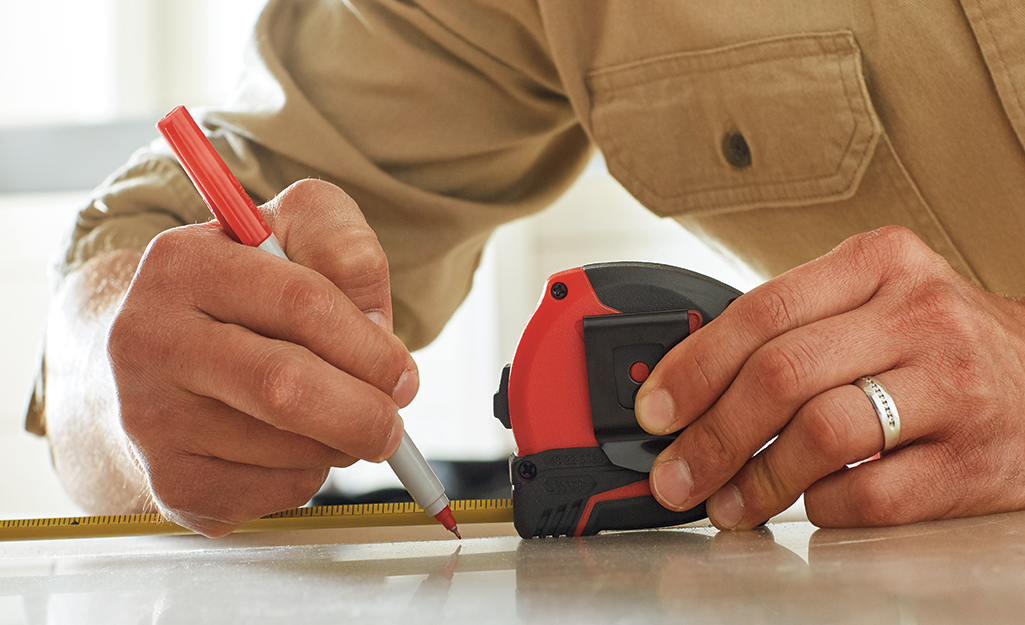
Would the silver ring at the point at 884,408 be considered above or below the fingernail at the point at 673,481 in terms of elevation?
above

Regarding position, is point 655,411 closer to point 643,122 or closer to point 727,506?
point 727,506

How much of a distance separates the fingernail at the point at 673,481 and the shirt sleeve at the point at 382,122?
23.1 inches

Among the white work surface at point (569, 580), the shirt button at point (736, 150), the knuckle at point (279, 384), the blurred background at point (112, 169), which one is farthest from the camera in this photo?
the blurred background at point (112, 169)

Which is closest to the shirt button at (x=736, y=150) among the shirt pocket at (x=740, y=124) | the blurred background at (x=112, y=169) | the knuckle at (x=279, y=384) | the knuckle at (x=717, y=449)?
the shirt pocket at (x=740, y=124)

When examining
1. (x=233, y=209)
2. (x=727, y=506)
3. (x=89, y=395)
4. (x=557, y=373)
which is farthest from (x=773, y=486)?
(x=89, y=395)

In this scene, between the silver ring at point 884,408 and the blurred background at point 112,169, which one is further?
the blurred background at point 112,169

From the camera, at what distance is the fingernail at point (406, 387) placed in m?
0.51

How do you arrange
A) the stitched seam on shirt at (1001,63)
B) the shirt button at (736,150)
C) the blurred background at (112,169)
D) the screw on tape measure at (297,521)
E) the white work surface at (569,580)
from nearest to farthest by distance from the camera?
the white work surface at (569,580) < the screw on tape measure at (297,521) < the stitched seam on shirt at (1001,63) < the shirt button at (736,150) < the blurred background at (112,169)

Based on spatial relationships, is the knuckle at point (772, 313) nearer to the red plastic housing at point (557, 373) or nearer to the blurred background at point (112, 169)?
the red plastic housing at point (557, 373)

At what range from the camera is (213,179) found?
51cm

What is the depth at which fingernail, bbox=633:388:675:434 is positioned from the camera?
1.67 feet

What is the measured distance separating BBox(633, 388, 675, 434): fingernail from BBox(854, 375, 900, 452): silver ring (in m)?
0.12

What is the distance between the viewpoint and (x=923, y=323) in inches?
20.3

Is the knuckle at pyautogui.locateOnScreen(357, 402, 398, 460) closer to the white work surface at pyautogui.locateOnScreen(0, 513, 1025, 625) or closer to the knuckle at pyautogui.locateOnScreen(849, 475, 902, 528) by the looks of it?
the white work surface at pyautogui.locateOnScreen(0, 513, 1025, 625)
